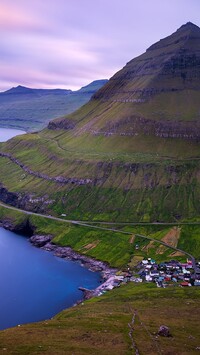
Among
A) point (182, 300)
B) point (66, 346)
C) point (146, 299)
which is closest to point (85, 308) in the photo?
point (146, 299)

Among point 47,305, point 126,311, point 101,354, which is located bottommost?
point 47,305

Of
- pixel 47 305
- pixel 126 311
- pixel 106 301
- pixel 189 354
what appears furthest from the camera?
pixel 47 305

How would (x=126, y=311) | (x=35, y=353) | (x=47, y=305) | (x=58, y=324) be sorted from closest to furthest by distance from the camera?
(x=35, y=353) → (x=58, y=324) → (x=126, y=311) → (x=47, y=305)

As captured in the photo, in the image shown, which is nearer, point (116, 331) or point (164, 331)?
point (164, 331)

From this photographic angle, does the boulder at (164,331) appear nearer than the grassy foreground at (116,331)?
No

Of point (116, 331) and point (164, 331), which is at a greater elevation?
point (164, 331)

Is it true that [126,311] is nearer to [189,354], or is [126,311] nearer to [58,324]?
[58,324]

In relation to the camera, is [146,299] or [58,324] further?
[146,299]

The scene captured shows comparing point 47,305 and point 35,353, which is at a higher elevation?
point 35,353
